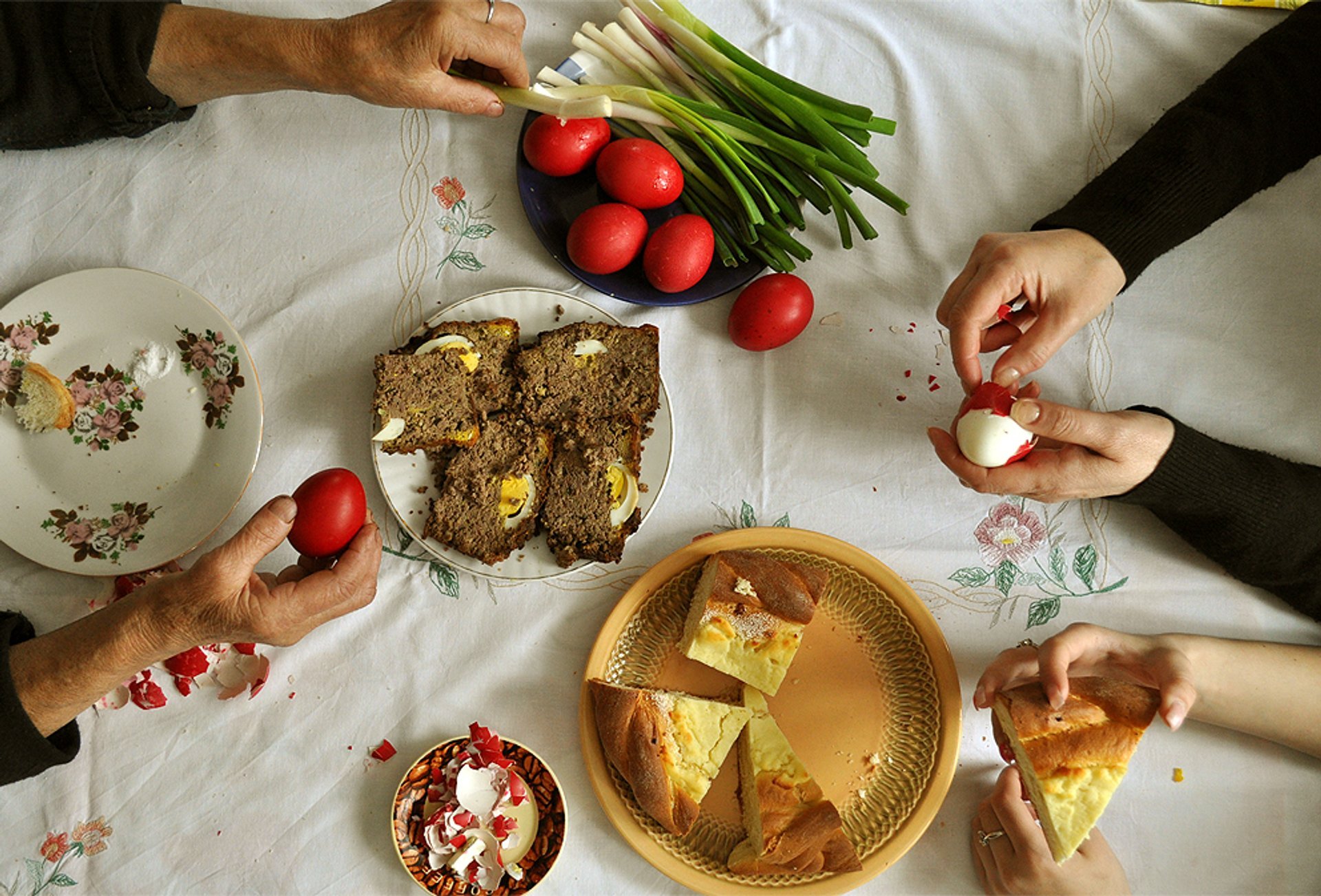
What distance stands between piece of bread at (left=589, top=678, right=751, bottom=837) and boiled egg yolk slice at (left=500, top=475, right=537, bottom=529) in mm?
400

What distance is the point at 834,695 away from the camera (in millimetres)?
1954

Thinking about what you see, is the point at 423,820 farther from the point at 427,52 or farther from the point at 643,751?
the point at 427,52

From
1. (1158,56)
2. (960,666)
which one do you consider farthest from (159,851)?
(1158,56)

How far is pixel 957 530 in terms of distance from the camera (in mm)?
2021

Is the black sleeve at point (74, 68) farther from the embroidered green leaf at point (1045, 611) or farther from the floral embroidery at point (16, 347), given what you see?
the embroidered green leaf at point (1045, 611)

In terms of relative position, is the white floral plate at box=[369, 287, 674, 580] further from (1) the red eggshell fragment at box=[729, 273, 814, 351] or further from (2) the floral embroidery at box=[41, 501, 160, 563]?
(2) the floral embroidery at box=[41, 501, 160, 563]

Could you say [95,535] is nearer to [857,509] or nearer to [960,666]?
[857,509]

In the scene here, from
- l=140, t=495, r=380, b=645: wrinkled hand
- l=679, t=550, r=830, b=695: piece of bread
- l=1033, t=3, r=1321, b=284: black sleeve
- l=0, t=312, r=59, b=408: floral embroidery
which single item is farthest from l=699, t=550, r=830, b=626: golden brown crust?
l=0, t=312, r=59, b=408: floral embroidery

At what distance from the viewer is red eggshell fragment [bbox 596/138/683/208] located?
1871 mm

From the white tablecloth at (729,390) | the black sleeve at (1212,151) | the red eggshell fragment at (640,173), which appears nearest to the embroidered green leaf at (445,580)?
the white tablecloth at (729,390)

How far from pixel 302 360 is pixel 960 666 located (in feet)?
5.59

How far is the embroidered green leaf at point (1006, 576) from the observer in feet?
6.61

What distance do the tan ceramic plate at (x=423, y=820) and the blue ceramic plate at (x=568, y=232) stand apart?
1.05 m

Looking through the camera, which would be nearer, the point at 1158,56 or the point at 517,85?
the point at 517,85
